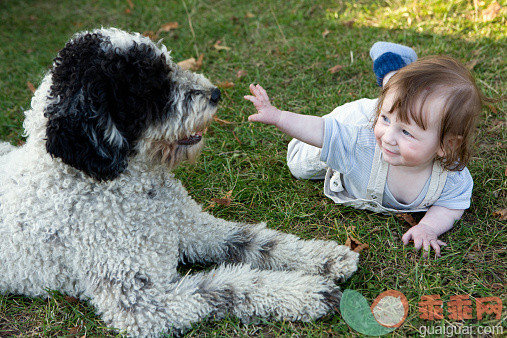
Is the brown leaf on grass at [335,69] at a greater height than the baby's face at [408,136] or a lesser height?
lesser

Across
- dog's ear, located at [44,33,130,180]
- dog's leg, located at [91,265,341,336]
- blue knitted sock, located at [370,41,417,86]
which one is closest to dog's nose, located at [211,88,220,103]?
dog's ear, located at [44,33,130,180]

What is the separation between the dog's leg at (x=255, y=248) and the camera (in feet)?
9.51

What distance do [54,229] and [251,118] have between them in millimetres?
1324

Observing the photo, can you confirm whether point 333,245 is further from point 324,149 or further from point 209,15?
point 209,15

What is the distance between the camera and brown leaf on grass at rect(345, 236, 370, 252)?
9.92 ft

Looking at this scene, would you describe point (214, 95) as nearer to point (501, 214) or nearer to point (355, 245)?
point (355, 245)

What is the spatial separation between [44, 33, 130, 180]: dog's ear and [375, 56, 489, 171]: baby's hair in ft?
5.31

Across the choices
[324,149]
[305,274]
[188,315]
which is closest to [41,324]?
[188,315]

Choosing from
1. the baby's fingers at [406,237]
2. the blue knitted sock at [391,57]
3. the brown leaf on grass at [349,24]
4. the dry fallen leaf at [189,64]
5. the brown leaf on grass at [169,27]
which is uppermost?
the blue knitted sock at [391,57]

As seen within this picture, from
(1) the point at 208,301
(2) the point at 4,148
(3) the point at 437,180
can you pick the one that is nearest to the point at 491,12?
(3) the point at 437,180

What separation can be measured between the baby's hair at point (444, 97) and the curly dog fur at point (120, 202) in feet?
3.09

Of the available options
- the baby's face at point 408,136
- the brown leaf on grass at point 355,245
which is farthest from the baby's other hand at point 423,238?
the baby's face at point 408,136

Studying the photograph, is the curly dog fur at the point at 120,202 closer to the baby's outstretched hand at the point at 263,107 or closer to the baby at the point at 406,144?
the baby's outstretched hand at the point at 263,107

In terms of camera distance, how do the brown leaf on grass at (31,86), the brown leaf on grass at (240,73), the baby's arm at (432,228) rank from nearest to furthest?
the baby's arm at (432,228) < the brown leaf on grass at (240,73) < the brown leaf on grass at (31,86)
